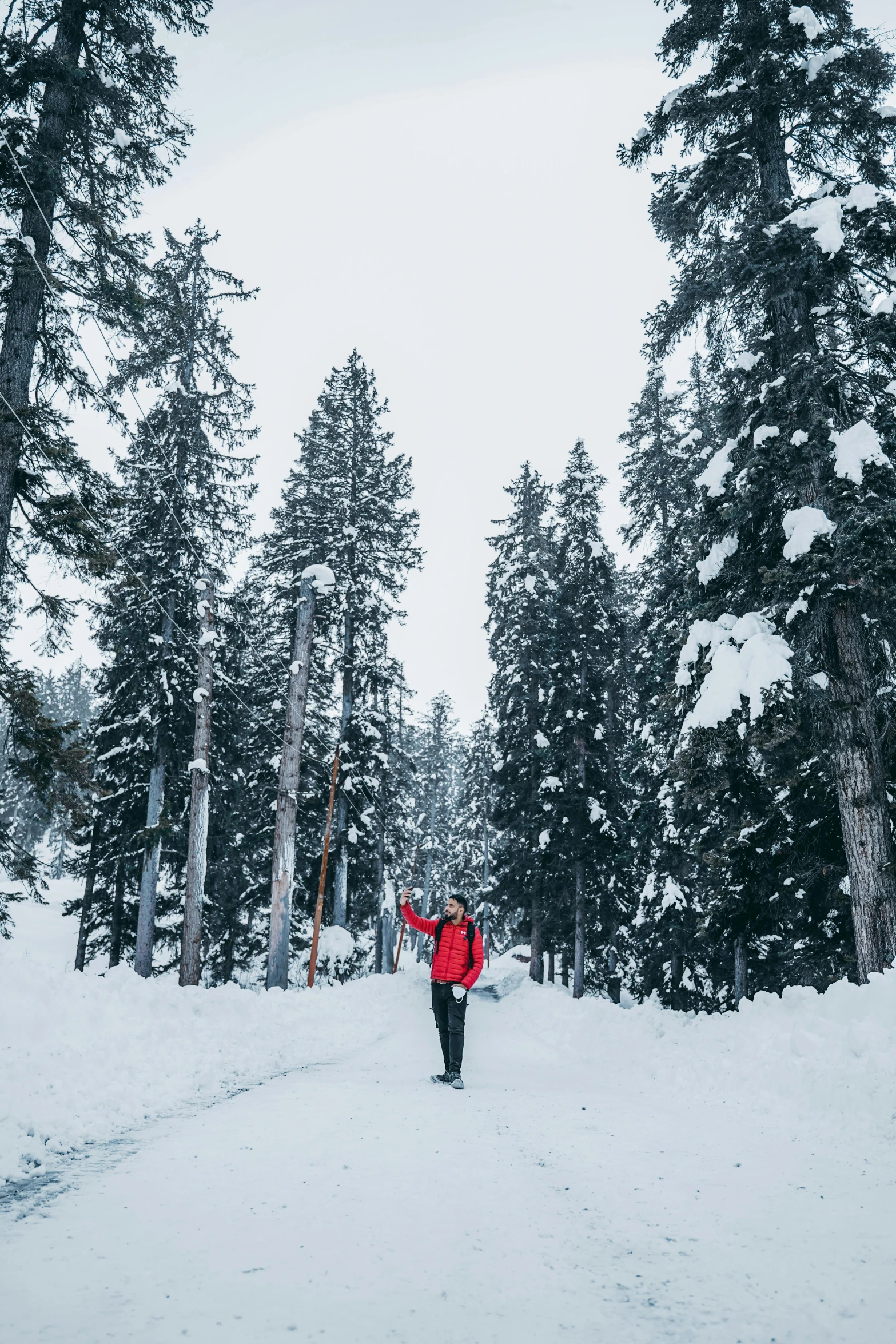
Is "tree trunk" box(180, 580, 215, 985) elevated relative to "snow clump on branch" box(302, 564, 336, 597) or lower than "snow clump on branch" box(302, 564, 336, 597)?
lower

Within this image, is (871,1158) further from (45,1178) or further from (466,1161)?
(45,1178)

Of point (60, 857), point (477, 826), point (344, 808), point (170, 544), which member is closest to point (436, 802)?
point (477, 826)

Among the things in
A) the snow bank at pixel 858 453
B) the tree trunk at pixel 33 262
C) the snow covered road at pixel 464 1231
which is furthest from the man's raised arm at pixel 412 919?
the tree trunk at pixel 33 262

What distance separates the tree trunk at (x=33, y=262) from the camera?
10117 millimetres

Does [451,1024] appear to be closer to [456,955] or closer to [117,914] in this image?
[456,955]

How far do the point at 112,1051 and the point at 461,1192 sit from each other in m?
4.66

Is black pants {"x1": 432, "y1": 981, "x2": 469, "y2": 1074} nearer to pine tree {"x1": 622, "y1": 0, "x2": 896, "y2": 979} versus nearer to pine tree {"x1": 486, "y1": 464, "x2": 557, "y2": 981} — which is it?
pine tree {"x1": 622, "y1": 0, "x2": 896, "y2": 979}

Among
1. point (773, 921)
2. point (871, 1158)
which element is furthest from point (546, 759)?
point (871, 1158)

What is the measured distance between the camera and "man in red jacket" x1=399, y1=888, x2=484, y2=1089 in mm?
7695

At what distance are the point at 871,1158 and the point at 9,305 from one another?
14138mm

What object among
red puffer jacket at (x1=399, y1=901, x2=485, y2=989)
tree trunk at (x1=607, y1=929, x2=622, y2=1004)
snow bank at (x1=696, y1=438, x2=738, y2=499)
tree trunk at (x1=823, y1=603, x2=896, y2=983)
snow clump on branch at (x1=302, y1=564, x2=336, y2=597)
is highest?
snow clump on branch at (x1=302, y1=564, x2=336, y2=597)

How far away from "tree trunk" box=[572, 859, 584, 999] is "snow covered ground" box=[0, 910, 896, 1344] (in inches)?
614

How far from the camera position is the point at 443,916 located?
315 inches

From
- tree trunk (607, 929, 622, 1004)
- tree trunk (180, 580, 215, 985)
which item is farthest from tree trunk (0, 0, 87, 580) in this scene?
tree trunk (607, 929, 622, 1004)
